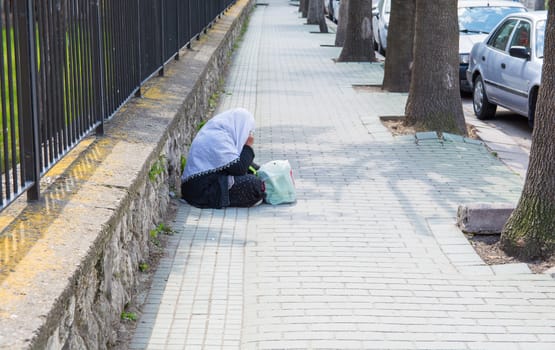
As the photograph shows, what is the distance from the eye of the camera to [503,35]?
527 inches

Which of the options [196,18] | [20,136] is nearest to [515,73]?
[196,18]

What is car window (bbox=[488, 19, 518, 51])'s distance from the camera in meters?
13.2

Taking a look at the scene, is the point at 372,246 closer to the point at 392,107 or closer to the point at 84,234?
the point at 84,234

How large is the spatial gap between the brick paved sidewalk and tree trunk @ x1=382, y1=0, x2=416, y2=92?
165 inches

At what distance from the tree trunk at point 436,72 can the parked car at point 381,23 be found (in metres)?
10.7

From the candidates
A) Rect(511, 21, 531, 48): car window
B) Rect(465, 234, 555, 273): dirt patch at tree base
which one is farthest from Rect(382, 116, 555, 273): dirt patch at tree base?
Rect(511, 21, 531, 48): car window

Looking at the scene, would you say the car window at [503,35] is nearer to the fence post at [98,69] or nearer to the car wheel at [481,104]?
the car wheel at [481,104]

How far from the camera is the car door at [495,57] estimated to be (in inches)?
514

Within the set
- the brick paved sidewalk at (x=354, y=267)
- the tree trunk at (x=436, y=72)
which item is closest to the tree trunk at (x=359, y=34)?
the tree trunk at (x=436, y=72)

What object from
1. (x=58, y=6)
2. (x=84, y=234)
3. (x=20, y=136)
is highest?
(x=58, y=6)

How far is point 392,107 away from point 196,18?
3758 millimetres

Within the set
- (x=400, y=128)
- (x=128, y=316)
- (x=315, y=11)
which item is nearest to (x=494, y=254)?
(x=128, y=316)

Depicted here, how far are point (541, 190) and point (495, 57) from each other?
6.92 meters

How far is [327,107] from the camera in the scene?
565 inches
